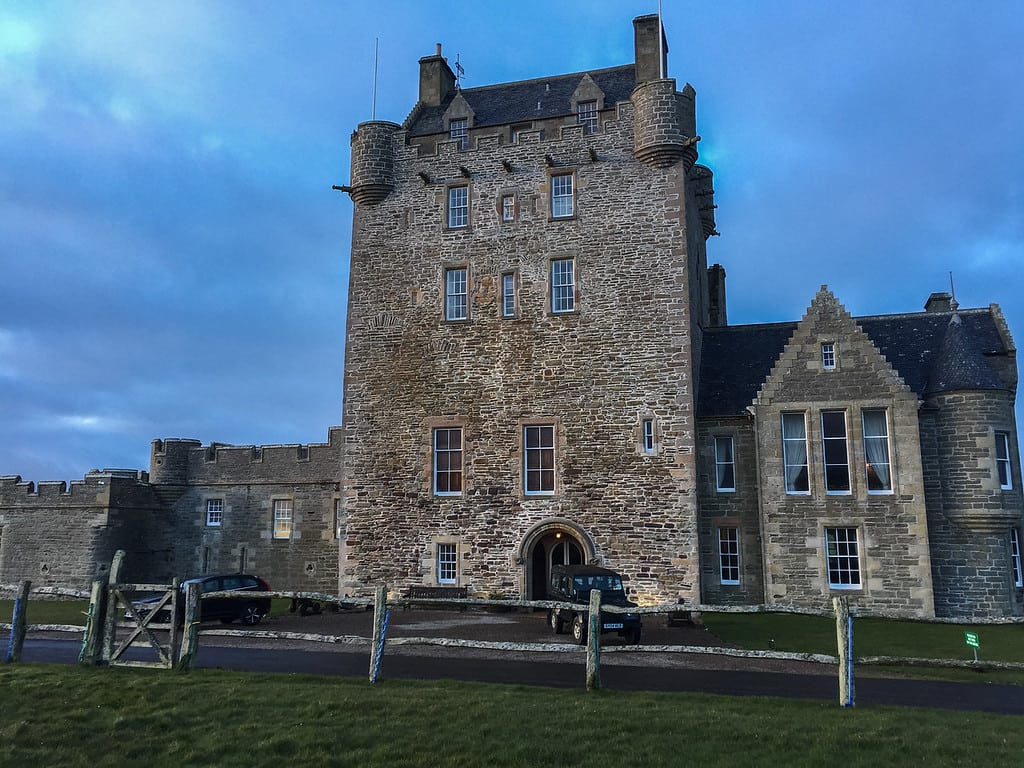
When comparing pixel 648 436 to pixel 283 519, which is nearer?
pixel 648 436

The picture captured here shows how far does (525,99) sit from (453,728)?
2810 cm

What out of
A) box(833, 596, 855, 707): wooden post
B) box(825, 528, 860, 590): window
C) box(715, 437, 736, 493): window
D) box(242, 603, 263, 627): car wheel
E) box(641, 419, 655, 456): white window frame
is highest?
box(641, 419, 655, 456): white window frame

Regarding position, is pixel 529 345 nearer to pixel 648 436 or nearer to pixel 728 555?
pixel 648 436

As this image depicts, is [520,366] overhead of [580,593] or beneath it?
overhead

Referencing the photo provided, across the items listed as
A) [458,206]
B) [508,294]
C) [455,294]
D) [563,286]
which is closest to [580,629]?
[563,286]

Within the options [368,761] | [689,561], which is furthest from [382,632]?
[689,561]

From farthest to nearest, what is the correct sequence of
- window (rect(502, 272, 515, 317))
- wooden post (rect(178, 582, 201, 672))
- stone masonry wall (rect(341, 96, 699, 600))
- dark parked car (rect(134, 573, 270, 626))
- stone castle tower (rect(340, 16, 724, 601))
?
window (rect(502, 272, 515, 317))
stone castle tower (rect(340, 16, 724, 601))
stone masonry wall (rect(341, 96, 699, 600))
dark parked car (rect(134, 573, 270, 626))
wooden post (rect(178, 582, 201, 672))

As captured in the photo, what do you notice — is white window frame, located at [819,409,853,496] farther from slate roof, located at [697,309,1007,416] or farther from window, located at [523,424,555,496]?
window, located at [523,424,555,496]

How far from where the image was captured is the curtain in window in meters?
25.6

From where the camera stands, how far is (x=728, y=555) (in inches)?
1063

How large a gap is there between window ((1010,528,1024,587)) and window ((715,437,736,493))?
28.8 feet

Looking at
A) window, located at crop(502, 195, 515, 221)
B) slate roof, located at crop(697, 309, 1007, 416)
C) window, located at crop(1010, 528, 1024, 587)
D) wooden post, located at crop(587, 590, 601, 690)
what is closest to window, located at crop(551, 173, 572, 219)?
window, located at crop(502, 195, 515, 221)

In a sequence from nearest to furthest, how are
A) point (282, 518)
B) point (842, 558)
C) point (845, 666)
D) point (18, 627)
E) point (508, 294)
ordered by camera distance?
point (845, 666) → point (18, 627) → point (842, 558) → point (508, 294) → point (282, 518)

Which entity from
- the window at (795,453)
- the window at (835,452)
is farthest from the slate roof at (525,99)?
the window at (835,452)
